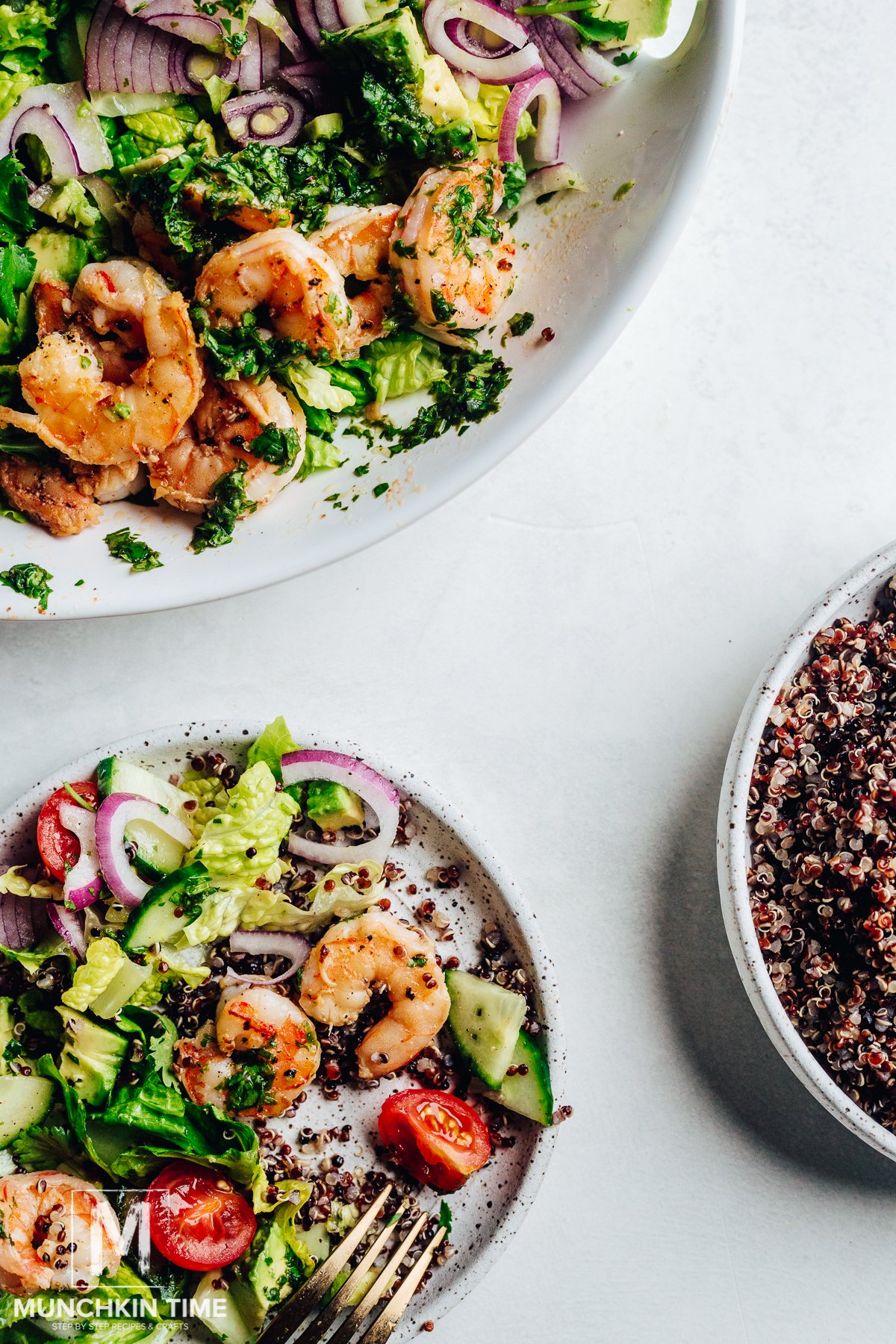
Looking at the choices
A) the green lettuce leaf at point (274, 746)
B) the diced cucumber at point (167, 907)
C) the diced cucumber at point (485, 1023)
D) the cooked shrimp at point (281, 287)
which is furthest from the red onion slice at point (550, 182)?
the diced cucumber at point (485, 1023)

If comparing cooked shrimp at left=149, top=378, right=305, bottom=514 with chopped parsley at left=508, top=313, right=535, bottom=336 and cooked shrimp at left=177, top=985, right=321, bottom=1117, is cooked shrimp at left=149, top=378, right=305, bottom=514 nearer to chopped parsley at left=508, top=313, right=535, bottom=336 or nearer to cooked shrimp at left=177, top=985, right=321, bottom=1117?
chopped parsley at left=508, top=313, right=535, bottom=336

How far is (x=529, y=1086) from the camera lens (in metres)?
2.17

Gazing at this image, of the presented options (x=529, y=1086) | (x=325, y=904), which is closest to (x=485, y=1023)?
(x=529, y=1086)

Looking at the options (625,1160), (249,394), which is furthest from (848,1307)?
(249,394)

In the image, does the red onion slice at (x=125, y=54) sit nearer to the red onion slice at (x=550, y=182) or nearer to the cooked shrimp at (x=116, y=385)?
the cooked shrimp at (x=116, y=385)

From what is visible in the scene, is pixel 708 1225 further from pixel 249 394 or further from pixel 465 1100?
pixel 249 394

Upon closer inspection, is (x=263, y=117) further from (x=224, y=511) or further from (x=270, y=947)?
(x=270, y=947)

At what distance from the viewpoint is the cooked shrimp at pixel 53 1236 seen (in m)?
1.95

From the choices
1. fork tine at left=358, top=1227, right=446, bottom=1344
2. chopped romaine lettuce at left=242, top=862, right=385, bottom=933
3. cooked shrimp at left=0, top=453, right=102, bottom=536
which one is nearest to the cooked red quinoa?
chopped romaine lettuce at left=242, top=862, right=385, bottom=933

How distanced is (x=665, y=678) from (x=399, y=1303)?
1.45m

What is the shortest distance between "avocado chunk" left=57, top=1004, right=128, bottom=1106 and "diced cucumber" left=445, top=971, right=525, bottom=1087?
72 centimetres

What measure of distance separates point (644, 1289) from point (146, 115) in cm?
266

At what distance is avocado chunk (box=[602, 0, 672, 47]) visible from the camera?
1794 millimetres

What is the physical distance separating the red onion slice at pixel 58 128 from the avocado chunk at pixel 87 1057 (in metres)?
1.60
